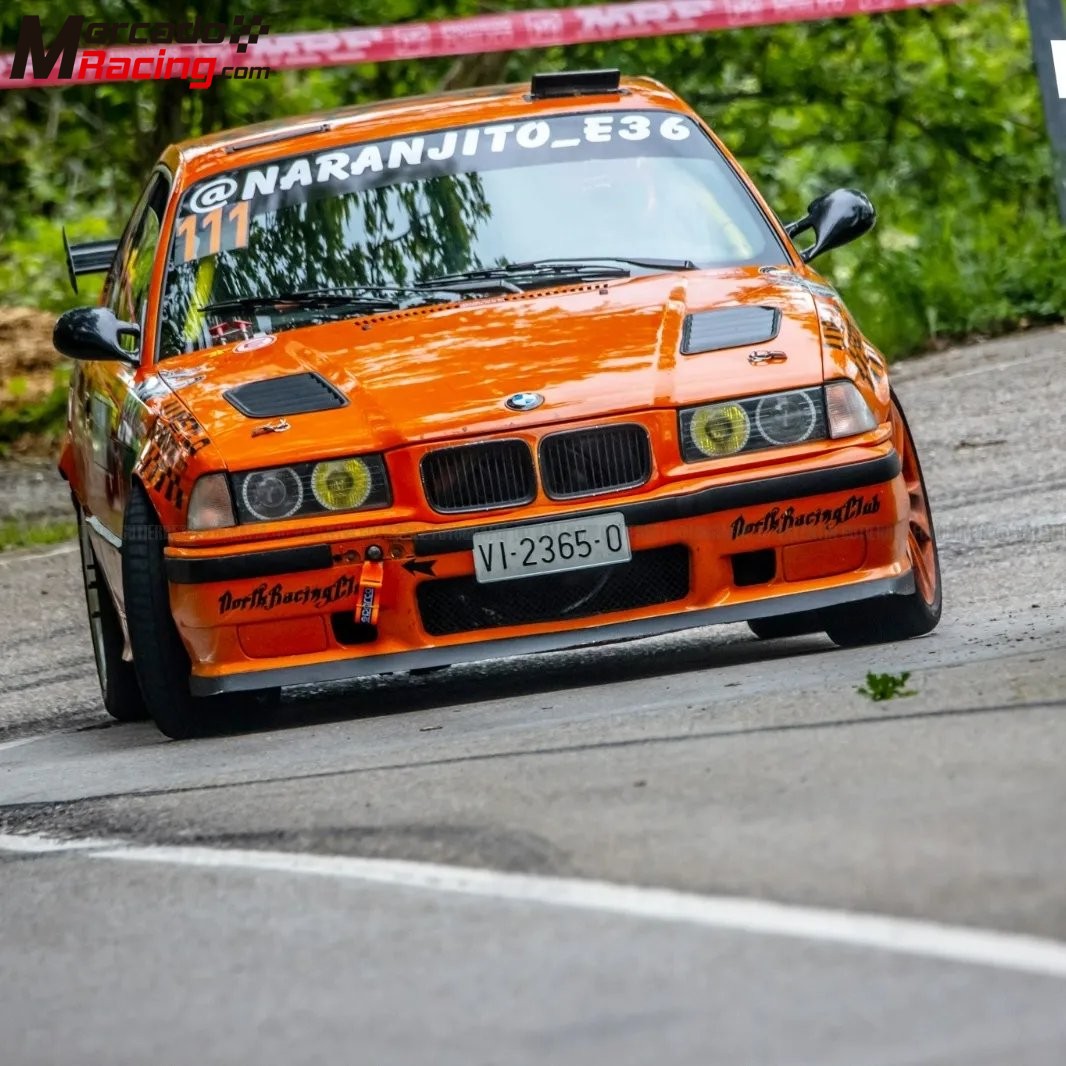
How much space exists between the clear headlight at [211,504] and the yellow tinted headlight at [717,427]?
1220mm

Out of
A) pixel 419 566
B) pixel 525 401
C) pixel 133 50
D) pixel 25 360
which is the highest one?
pixel 133 50

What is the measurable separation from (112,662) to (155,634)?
1.18 m

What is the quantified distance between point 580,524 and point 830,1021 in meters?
3.34

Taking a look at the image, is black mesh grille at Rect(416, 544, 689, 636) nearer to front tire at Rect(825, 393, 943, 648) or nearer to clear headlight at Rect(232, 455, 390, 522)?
clear headlight at Rect(232, 455, 390, 522)

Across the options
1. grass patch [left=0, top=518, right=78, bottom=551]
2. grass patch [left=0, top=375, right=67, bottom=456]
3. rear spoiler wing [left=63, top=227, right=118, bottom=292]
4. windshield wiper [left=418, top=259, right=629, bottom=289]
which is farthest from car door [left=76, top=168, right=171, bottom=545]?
grass patch [left=0, top=375, right=67, bottom=456]

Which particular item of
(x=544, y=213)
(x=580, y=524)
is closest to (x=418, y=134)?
(x=544, y=213)

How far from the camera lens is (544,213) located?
26.5ft

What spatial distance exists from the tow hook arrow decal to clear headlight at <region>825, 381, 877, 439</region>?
3.62ft

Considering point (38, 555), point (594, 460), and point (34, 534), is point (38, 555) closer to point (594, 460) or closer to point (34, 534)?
point (34, 534)

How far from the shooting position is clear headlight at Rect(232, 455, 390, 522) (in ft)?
22.5

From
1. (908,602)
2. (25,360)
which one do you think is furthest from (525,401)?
(25,360)

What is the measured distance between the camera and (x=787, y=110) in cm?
1883

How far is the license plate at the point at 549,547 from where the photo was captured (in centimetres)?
684

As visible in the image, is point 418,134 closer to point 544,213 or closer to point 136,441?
point 544,213
